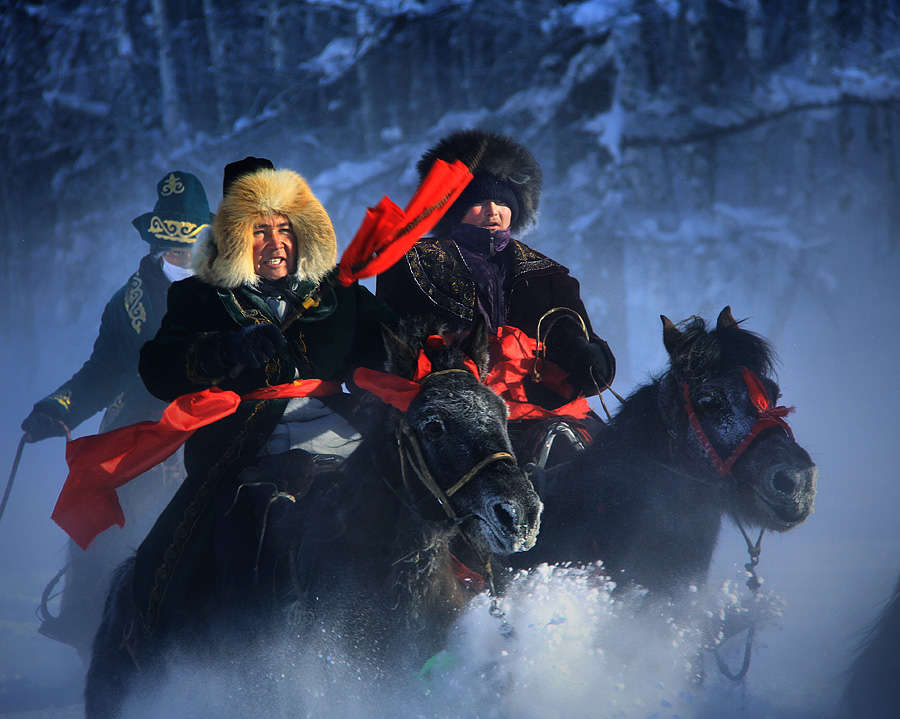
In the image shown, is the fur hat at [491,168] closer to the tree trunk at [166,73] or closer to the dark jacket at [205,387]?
the dark jacket at [205,387]

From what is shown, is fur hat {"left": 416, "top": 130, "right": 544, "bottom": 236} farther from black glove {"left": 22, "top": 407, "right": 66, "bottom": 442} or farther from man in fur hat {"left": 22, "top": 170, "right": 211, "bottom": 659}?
black glove {"left": 22, "top": 407, "right": 66, "bottom": 442}

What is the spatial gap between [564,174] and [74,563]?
39.1ft

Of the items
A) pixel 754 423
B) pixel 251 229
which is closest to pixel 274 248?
pixel 251 229

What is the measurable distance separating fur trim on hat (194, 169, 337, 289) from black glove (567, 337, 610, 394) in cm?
145

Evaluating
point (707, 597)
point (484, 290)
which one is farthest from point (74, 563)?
point (707, 597)

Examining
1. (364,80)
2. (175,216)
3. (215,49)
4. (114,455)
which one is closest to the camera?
(114,455)

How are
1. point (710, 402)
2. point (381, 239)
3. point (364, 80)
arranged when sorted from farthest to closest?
1. point (364, 80)
2. point (710, 402)
3. point (381, 239)

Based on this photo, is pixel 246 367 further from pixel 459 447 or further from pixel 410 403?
pixel 459 447

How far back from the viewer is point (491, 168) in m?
4.02

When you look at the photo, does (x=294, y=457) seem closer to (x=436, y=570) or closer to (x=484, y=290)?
(x=436, y=570)

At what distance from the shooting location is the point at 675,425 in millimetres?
3049

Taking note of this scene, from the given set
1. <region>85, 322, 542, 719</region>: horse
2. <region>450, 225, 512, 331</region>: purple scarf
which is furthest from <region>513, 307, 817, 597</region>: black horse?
<region>450, 225, 512, 331</region>: purple scarf

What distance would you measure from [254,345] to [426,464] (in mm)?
779

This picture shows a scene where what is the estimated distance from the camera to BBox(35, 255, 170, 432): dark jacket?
5.21m
